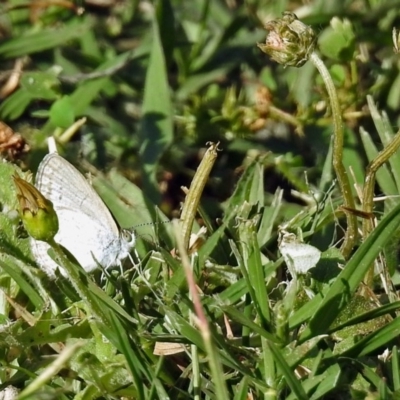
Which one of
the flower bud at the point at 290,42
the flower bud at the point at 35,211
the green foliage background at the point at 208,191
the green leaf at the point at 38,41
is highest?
the flower bud at the point at 290,42

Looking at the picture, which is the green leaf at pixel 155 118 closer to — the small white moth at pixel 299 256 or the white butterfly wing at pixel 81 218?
the white butterfly wing at pixel 81 218

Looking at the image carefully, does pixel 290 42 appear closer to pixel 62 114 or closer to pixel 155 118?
pixel 155 118

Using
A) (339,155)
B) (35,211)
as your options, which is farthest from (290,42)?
(35,211)

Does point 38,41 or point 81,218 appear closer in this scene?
point 81,218

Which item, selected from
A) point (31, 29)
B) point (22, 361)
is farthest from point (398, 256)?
point (31, 29)

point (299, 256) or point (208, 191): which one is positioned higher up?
point (299, 256)

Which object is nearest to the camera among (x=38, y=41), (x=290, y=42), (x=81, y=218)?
(x=290, y=42)

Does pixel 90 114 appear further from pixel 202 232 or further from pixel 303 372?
pixel 303 372

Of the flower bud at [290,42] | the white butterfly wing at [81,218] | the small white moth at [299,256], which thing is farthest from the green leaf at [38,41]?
the small white moth at [299,256]
